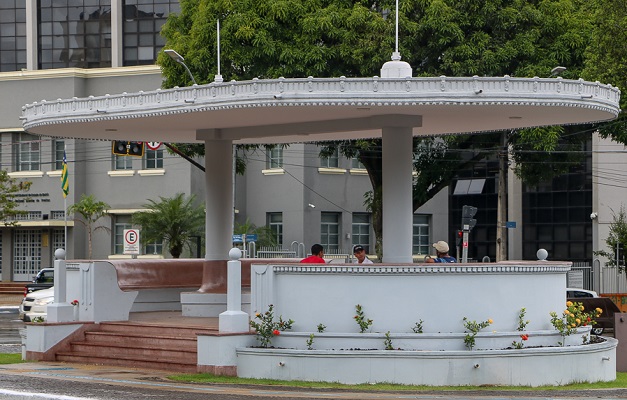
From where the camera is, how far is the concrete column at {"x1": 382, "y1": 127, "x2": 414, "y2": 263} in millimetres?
20672

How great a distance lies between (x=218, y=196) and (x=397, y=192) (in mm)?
4436

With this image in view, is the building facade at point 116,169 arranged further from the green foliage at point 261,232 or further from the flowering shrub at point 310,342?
the flowering shrub at point 310,342

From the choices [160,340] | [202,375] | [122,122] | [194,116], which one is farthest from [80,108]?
[202,375]

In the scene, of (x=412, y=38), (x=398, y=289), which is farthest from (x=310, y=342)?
(x=412, y=38)

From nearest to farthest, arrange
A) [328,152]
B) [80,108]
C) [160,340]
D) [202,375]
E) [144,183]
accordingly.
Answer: [202,375]
[160,340]
[80,108]
[328,152]
[144,183]

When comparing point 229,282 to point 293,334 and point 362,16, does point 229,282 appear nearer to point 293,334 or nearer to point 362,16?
point 293,334

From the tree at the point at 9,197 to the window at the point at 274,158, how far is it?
10.4 m

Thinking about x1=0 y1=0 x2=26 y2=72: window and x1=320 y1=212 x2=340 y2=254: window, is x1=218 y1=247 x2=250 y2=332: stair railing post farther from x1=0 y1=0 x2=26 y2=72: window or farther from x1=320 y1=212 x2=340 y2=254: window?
x1=0 y1=0 x2=26 y2=72: window

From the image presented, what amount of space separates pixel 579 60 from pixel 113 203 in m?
28.2

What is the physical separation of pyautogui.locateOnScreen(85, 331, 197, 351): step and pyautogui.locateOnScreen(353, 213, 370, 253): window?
118ft

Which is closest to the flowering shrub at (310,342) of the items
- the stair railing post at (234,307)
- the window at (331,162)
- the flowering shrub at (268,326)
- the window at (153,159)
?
the flowering shrub at (268,326)

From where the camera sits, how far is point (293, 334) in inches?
735

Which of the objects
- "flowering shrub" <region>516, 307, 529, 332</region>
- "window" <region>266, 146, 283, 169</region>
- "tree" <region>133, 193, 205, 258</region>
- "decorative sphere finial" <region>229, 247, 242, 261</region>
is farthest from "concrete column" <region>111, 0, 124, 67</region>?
"flowering shrub" <region>516, 307, 529, 332</region>

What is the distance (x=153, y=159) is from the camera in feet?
187
